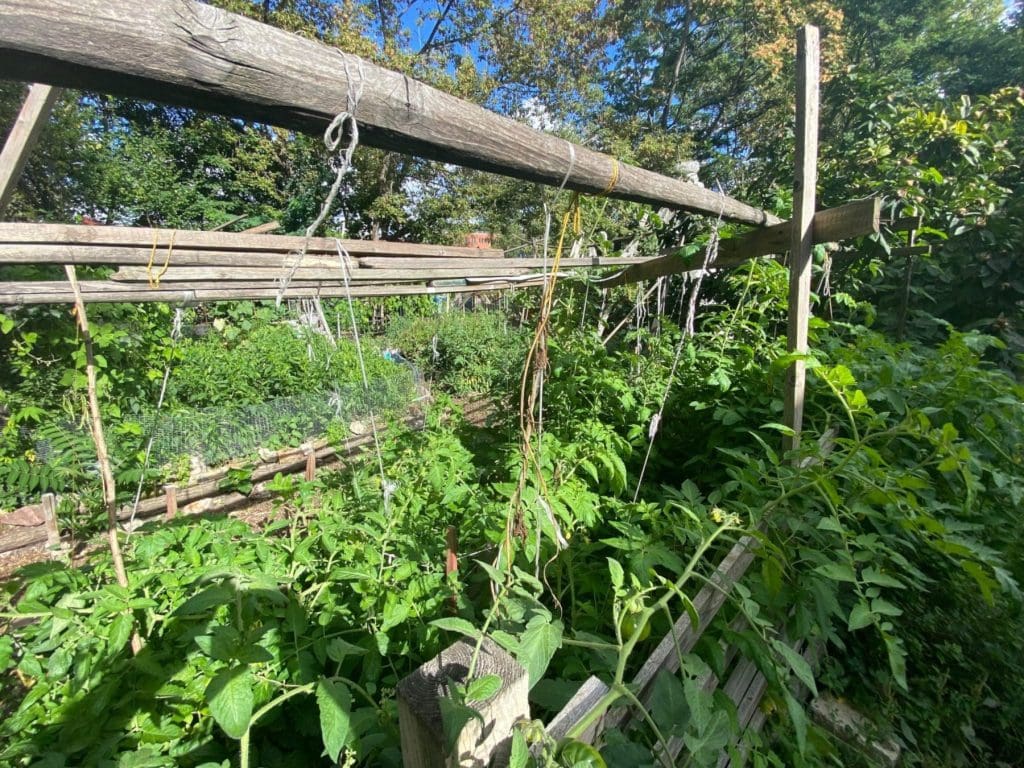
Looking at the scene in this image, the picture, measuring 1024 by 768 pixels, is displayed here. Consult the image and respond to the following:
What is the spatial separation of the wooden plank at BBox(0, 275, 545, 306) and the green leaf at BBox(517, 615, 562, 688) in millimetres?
1429

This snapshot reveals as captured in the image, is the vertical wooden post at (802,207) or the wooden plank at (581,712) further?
the vertical wooden post at (802,207)

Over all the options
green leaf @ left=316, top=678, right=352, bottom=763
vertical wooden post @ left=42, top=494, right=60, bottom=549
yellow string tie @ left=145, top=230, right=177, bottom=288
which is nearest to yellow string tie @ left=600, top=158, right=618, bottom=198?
green leaf @ left=316, top=678, right=352, bottom=763

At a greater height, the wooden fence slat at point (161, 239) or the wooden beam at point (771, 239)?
the wooden beam at point (771, 239)

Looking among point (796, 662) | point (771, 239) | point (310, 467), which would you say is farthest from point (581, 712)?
point (310, 467)

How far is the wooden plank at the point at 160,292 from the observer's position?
2.11 m

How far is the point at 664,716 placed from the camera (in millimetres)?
827

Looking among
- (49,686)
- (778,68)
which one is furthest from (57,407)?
(778,68)

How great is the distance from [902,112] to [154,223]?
15057 millimetres

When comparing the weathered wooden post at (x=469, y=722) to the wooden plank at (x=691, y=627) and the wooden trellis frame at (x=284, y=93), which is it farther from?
the wooden plank at (x=691, y=627)

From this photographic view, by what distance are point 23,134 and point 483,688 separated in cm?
198

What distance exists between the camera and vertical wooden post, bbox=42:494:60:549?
3506 mm

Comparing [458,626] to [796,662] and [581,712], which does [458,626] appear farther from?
[796,662]

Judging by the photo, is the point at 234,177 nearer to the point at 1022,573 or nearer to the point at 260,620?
the point at 260,620

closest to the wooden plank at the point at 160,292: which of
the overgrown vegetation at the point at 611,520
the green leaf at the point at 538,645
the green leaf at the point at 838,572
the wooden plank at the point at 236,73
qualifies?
the overgrown vegetation at the point at 611,520
